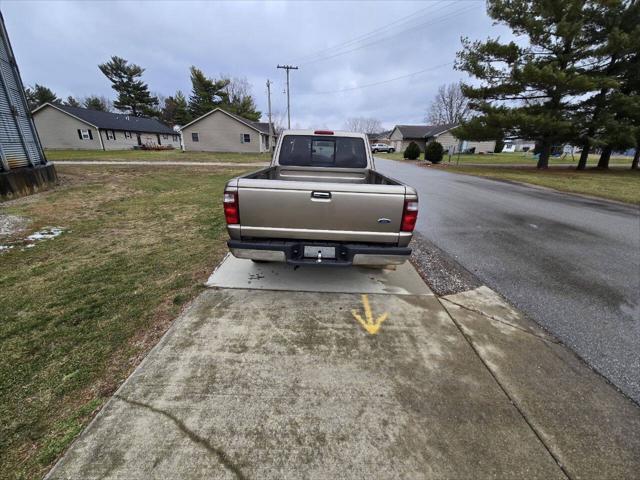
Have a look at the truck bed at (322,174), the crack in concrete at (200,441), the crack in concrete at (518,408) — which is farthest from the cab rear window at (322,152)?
the crack in concrete at (200,441)

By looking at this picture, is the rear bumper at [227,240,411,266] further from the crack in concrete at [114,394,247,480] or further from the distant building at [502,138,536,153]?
the distant building at [502,138,536,153]

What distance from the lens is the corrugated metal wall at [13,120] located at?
29.6ft

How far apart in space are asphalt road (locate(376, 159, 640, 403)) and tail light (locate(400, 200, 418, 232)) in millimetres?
1882

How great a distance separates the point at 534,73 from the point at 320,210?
74.0ft

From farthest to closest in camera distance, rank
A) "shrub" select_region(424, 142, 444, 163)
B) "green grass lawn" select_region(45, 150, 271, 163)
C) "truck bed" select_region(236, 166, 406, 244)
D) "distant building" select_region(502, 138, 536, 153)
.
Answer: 1. "distant building" select_region(502, 138, 536, 153)
2. "shrub" select_region(424, 142, 444, 163)
3. "green grass lawn" select_region(45, 150, 271, 163)
4. "truck bed" select_region(236, 166, 406, 244)

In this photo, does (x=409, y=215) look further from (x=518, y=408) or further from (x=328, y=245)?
(x=518, y=408)

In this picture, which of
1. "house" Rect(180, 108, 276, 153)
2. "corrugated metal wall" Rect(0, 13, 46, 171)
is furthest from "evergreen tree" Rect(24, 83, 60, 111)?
"corrugated metal wall" Rect(0, 13, 46, 171)

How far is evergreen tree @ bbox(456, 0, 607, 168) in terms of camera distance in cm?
1838

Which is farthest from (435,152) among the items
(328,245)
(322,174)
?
(328,245)

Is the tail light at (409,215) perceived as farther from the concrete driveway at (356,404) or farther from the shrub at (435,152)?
the shrub at (435,152)

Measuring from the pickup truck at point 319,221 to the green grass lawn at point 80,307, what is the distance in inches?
51.5

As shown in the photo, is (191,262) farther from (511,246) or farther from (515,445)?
(511,246)

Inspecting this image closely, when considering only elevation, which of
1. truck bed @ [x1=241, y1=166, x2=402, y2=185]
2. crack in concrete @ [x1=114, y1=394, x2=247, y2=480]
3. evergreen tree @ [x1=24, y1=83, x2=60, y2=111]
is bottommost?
crack in concrete @ [x1=114, y1=394, x2=247, y2=480]

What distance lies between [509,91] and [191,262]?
82.9ft
